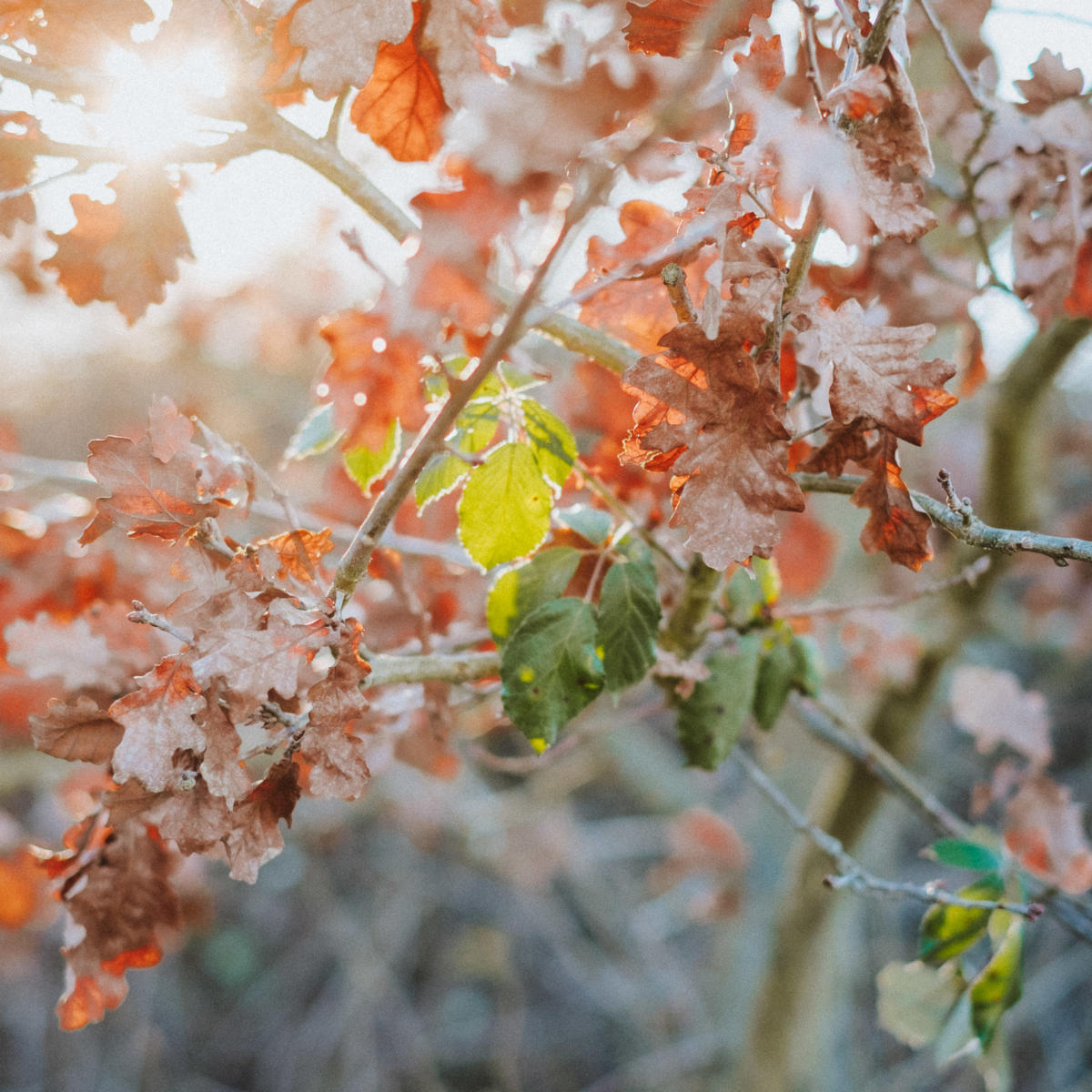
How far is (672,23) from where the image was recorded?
1.74 feet

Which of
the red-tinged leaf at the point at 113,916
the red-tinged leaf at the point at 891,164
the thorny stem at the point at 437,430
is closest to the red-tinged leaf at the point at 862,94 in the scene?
the red-tinged leaf at the point at 891,164

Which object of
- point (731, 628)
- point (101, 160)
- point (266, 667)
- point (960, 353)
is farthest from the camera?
point (960, 353)

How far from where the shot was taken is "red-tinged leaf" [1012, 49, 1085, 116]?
77cm

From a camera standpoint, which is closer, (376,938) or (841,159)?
(841,159)

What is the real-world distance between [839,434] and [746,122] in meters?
0.22

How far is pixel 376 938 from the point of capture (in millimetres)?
2740

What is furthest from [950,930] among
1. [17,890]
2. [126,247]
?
[17,890]

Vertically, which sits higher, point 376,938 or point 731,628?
point 731,628

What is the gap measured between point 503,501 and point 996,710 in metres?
0.95

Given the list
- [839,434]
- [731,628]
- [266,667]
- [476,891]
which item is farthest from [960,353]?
[476,891]

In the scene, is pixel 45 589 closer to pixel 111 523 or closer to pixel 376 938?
pixel 111 523

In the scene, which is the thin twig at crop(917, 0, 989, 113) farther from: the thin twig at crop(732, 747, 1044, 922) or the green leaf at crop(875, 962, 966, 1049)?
the green leaf at crop(875, 962, 966, 1049)

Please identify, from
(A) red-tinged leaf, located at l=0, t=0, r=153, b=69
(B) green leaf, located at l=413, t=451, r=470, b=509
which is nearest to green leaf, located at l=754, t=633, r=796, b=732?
(B) green leaf, located at l=413, t=451, r=470, b=509

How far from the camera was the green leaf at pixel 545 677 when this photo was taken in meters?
0.59
